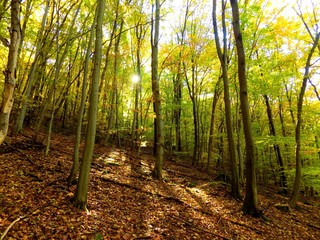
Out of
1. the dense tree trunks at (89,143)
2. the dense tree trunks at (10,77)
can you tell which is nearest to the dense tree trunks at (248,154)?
the dense tree trunks at (89,143)

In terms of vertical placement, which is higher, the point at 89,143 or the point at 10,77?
the point at 10,77

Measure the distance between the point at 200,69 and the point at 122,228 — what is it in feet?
46.6

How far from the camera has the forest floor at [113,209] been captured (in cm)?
432

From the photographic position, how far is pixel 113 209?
552 centimetres

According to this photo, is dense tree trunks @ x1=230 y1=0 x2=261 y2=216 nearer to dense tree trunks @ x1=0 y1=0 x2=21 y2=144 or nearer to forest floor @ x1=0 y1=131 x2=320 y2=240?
forest floor @ x1=0 y1=131 x2=320 y2=240

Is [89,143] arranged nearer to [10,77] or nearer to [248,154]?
[10,77]

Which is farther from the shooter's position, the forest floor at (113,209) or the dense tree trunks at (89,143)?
the dense tree trunks at (89,143)

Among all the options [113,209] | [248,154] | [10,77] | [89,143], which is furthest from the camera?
[248,154]

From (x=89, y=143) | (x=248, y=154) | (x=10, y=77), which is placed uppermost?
(x=10, y=77)

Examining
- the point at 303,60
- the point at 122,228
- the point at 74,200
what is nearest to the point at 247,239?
the point at 122,228

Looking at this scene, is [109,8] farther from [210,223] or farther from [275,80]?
[210,223]

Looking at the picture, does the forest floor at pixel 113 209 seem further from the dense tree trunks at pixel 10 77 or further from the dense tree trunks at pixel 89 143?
the dense tree trunks at pixel 10 77

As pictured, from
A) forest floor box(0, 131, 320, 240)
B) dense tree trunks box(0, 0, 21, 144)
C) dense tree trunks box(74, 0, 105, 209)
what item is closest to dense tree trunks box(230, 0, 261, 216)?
forest floor box(0, 131, 320, 240)

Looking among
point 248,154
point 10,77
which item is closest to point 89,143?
point 10,77
